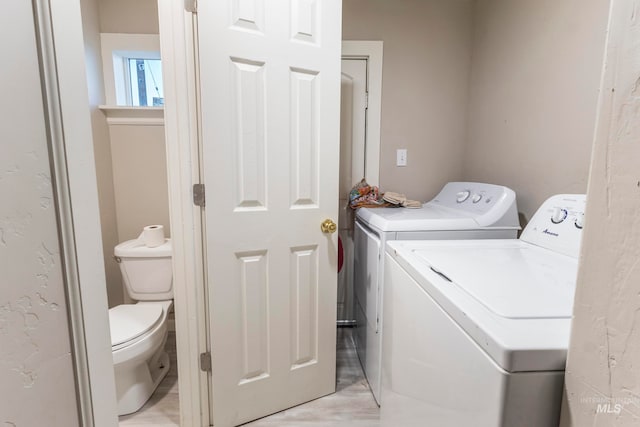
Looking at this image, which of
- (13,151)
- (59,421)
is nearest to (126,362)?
(59,421)

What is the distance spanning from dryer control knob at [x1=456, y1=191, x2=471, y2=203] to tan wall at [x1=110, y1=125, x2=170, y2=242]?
1.88m

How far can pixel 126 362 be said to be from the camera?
1.39 meters

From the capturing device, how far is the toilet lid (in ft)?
4.62

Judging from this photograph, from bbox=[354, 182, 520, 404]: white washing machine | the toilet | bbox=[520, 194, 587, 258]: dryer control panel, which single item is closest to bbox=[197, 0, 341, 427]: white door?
bbox=[354, 182, 520, 404]: white washing machine

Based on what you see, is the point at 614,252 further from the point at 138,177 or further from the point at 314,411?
the point at 138,177

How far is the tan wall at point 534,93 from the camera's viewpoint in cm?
124

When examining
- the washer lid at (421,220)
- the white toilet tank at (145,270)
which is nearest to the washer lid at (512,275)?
the washer lid at (421,220)

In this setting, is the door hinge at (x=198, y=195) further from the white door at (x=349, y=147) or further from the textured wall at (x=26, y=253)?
the white door at (x=349, y=147)

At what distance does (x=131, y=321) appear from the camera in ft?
5.02

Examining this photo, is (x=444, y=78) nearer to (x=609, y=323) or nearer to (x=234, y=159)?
(x=234, y=159)

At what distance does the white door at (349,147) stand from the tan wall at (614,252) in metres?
1.71

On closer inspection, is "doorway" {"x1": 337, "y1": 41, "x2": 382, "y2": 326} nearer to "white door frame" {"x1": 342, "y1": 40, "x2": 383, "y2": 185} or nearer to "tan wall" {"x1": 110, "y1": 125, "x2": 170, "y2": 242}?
"white door frame" {"x1": 342, "y1": 40, "x2": 383, "y2": 185}

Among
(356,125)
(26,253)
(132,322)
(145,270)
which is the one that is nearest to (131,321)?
(132,322)

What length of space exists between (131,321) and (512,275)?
1.66 meters
